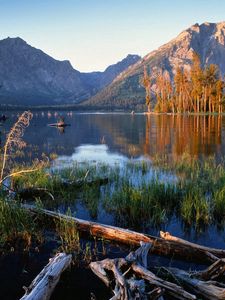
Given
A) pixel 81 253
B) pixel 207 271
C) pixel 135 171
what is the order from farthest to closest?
pixel 135 171
pixel 81 253
pixel 207 271

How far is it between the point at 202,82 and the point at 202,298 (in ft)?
386

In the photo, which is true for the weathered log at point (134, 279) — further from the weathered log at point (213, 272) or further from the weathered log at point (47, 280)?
the weathered log at point (213, 272)

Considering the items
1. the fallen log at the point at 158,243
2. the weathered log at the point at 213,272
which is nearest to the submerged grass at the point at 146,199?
the fallen log at the point at 158,243

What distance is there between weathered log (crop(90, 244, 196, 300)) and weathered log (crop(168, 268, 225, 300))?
0.56 m

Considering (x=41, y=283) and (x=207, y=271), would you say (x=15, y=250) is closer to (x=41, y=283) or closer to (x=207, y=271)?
(x=41, y=283)

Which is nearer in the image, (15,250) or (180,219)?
(15,250)

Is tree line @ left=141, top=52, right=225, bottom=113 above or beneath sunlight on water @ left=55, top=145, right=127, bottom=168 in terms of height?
above

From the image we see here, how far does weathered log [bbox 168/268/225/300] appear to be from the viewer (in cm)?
664

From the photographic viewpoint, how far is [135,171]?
72.8 feet

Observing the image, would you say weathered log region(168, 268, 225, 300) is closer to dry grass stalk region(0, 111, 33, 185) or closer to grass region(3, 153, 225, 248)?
grass region(3, 153, 225, 248)

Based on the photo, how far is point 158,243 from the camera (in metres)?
9.49

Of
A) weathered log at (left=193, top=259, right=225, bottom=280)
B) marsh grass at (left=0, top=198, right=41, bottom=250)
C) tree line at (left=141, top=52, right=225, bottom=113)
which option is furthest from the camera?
tree line at (left=141, top=52, right=225, bottom=113)

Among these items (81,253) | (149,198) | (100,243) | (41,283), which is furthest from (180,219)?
(41,283)

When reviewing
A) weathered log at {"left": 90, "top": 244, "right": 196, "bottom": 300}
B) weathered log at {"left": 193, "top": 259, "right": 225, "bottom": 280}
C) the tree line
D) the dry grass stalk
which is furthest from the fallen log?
the tree line
